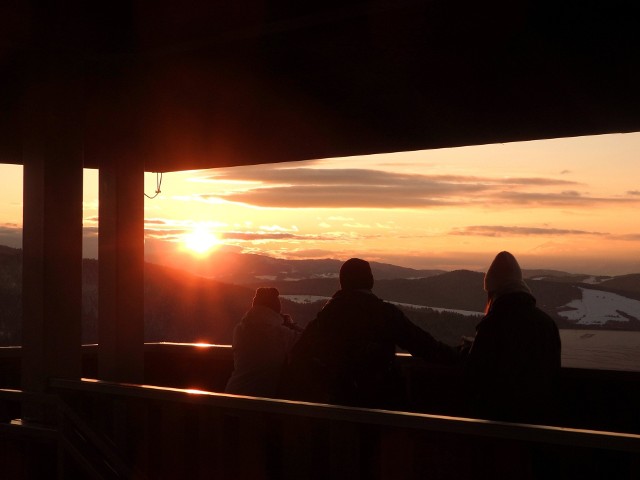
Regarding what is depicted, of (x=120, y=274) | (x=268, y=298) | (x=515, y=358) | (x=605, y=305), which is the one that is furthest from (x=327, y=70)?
(x=605, y=305)

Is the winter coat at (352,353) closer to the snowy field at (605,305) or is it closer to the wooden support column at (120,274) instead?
the wooden support column at (120,274)

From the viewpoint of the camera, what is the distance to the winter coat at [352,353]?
503 cm

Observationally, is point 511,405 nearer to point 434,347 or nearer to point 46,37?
point 434,347

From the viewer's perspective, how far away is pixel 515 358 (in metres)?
4.49

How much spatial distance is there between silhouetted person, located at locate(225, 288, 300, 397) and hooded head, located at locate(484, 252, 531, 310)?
7.81 ft

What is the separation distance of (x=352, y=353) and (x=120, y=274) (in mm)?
2821

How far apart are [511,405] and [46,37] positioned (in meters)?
Answer: 3.43

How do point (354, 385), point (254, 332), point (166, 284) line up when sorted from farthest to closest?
point (166, 284), point (254, 332), point (354, 385)

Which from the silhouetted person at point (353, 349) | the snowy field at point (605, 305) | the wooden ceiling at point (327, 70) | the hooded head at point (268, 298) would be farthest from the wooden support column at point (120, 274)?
the snowy field at point (605, 305)

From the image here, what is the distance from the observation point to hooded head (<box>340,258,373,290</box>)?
5090 millimetres

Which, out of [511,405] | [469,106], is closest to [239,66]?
A: [469,106]

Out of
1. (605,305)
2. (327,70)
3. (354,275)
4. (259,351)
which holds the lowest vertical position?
(259,351)

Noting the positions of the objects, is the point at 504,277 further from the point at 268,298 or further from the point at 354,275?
the point at 268,298

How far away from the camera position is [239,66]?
21.5 ft
